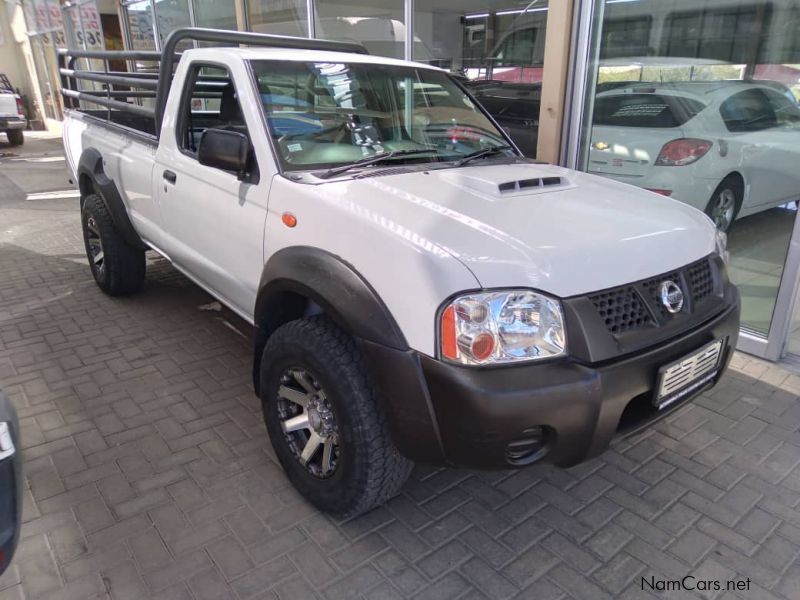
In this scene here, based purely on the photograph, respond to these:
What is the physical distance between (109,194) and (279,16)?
545 centimetres

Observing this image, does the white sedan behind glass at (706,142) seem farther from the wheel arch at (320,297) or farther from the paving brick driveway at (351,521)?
the wheel arch at (320,297)

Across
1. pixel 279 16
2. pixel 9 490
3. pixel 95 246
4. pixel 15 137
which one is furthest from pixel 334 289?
pixel 15 137

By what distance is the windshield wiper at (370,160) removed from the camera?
253 cm

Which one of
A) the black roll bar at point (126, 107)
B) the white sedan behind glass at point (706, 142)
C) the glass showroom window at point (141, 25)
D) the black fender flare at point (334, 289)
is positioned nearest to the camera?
the black fender flare at point (334, 289)

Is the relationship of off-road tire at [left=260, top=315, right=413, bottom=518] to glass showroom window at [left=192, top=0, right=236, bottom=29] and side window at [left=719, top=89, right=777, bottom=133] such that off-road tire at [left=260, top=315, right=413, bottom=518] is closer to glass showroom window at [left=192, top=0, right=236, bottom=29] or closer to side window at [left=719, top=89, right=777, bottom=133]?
side window at [left=719, top=89, right=777, bottom=133]

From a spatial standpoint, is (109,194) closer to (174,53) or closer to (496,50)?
(174,53)

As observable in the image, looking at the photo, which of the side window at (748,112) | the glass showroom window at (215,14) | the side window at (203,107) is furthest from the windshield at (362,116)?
the glass showroom window at (215,14)

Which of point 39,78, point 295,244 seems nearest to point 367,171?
point 295,244

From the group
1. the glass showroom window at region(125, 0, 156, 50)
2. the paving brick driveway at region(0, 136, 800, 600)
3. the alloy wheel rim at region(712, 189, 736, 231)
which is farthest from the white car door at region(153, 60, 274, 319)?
the glass showroom window at region(125, 0, 156, 50)

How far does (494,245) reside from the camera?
1959 mm

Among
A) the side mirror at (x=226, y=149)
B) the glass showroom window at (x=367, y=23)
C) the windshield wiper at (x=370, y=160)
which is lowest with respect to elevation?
the windshield wiper at (x=370, y=160)

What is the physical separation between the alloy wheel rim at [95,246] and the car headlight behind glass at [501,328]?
3.72 m

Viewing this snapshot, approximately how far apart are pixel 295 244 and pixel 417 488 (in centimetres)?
123

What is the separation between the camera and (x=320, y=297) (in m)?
2.16
